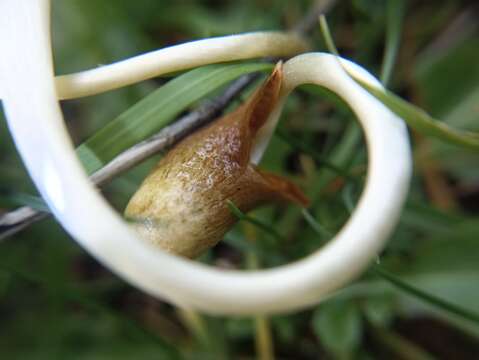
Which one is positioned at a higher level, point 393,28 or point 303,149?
point 393,28

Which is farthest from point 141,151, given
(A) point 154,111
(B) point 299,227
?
(B) point 299,227

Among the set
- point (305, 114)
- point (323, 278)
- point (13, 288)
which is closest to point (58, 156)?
point (323, 278)

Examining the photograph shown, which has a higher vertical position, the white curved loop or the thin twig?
the white curved loop

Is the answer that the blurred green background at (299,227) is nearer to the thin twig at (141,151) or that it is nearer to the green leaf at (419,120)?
the thin twig at (141,151)

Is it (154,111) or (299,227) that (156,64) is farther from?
(299,227)

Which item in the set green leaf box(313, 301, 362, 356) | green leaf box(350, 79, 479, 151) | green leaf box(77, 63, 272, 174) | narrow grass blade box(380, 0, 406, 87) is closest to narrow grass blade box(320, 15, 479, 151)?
green leaf box(350, 79, 479, 151)

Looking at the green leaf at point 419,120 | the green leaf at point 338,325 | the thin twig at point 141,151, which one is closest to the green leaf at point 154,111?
the thin twig at point 141,151

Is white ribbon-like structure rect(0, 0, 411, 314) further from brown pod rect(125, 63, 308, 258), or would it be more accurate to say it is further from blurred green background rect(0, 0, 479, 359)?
blurred green background rect(0, 0, 479, 359)
